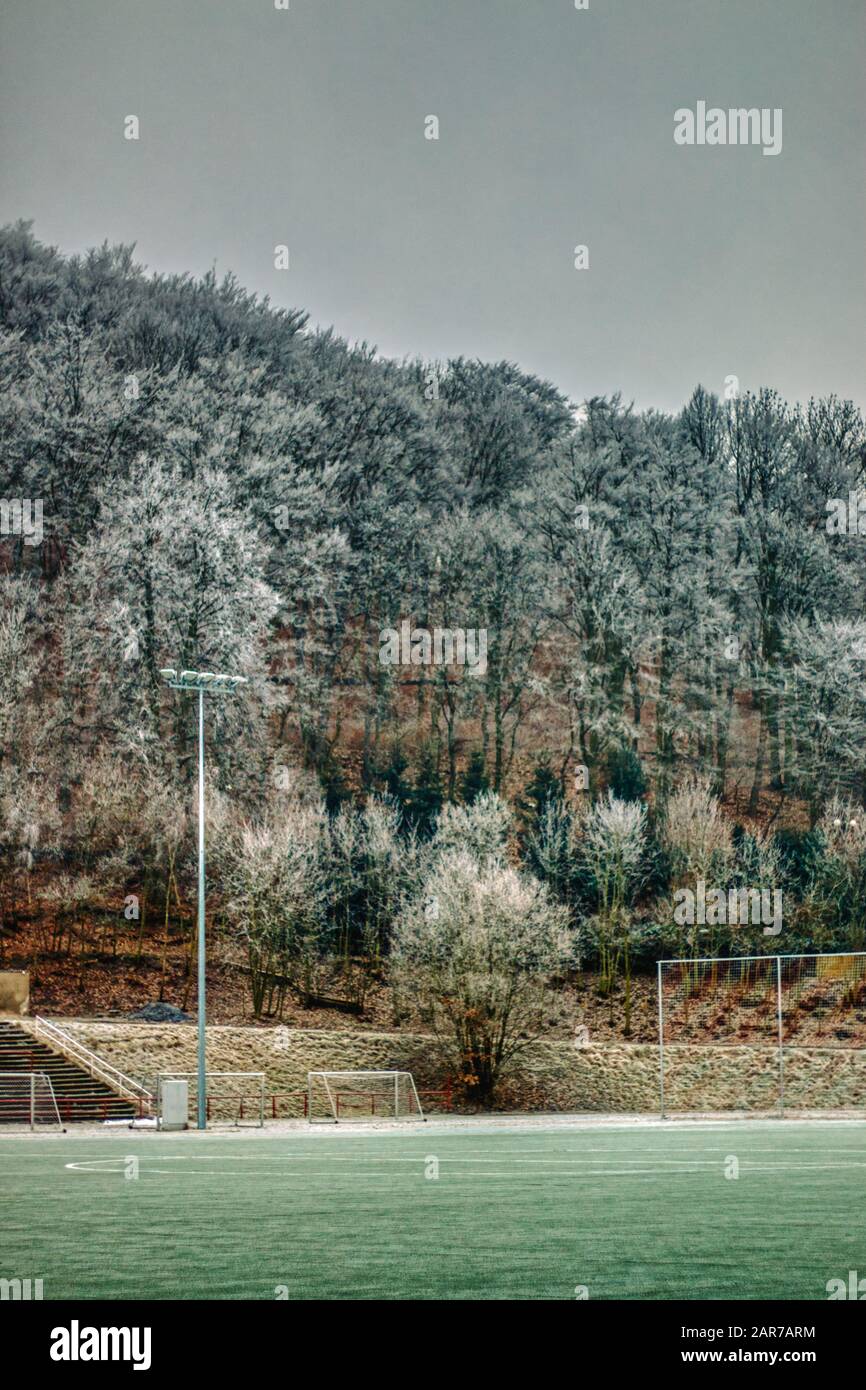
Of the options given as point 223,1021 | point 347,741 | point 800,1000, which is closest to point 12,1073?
point 223,1021

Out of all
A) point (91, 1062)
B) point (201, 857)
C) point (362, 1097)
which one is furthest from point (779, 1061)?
point (91, 1062)

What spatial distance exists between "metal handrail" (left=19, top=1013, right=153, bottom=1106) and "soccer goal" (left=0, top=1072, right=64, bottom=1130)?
199cm

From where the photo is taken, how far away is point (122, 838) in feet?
175

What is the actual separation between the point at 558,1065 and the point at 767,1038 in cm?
655

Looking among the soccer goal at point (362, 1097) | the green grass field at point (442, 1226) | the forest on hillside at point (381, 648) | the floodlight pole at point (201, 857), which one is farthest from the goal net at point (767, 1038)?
the green grass field at point (442, 1226)

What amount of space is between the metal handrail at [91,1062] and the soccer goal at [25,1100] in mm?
1991

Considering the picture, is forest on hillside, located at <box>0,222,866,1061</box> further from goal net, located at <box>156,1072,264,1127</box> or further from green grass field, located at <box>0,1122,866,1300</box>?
green grass field, located at <box>0,1122,866,1300</box>

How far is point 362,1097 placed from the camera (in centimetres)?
4275

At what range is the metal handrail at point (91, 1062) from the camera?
38.5 metres

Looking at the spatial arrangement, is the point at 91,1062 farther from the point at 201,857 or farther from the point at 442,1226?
the point at 442,1226

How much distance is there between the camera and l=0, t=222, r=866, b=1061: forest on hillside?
53.4 meters

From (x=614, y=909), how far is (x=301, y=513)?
19830 mm

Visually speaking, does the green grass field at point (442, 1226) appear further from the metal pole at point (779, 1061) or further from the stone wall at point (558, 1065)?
the stone wall at point (558, 1065)
